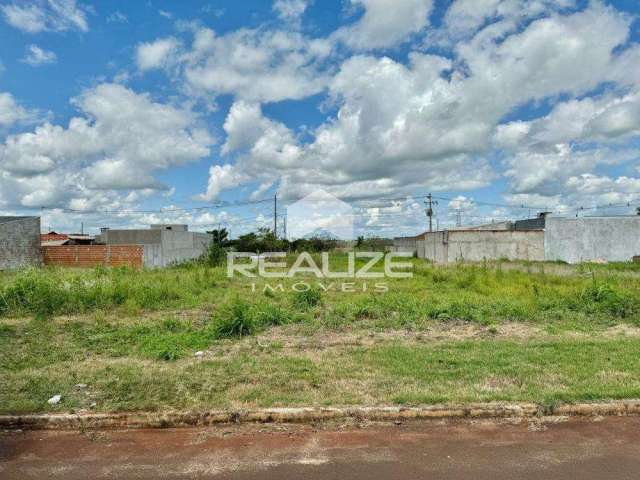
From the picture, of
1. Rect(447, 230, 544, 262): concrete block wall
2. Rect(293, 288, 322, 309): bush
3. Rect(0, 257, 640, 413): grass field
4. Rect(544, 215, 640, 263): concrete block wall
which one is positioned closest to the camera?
Rect(0, 257, 640, 413): grass field

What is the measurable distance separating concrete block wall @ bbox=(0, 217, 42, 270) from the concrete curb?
2085 cm

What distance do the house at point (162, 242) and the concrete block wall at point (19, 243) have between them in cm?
553

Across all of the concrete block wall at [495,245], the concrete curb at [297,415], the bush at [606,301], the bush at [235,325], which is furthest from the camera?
the concrete block wall at [495,245]

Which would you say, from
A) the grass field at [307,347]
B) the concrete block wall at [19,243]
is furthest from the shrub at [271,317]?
the concrete block wall at [19,243]

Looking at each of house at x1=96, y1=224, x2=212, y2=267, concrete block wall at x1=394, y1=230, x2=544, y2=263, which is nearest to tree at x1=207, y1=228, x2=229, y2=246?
house at x1=96, y1=224, x2=212, y2=267

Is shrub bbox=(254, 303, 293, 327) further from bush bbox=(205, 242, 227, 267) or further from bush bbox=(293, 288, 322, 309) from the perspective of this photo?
bush bbox=(205, 242, 227, 267)

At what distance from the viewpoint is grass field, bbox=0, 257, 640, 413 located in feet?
15.0

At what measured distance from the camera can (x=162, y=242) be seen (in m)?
30.1

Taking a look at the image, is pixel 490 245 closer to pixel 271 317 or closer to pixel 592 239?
pixel 592 239

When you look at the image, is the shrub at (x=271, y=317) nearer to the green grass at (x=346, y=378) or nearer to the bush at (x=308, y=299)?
the bush at (x=308, y=299)

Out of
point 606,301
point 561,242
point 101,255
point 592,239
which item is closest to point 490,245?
point 561,242

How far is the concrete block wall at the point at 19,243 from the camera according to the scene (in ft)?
71.6

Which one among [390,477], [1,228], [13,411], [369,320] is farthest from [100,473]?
[1,228]

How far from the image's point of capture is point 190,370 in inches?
213
